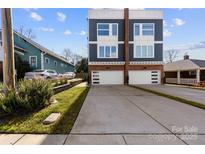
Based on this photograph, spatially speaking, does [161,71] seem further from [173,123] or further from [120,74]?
[173,123]

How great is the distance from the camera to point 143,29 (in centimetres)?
2436

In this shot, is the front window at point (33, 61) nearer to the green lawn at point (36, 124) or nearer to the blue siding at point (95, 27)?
the blue siding at point (95, 27)

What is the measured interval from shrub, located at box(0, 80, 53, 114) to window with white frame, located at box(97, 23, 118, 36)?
17.4 m

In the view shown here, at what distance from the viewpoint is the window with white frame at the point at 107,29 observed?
24.0 meters

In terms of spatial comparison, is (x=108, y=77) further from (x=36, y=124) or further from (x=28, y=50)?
(x=36, y=124)

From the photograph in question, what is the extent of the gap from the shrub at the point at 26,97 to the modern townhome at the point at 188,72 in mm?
20696

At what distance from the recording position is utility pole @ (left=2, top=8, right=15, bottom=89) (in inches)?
279

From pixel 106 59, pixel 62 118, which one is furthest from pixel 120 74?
pixel 62 118

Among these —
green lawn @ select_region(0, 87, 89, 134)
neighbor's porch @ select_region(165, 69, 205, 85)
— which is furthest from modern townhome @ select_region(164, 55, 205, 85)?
green lawn @ select_region(0, 87, 89, 134)

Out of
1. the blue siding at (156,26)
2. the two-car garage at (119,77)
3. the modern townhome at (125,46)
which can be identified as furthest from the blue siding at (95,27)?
the two-car garage at (119,77)

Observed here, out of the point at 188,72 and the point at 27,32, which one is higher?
the point at 27,32

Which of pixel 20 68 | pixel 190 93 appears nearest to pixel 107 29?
pixel 20 68

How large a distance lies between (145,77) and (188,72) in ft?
28.1
